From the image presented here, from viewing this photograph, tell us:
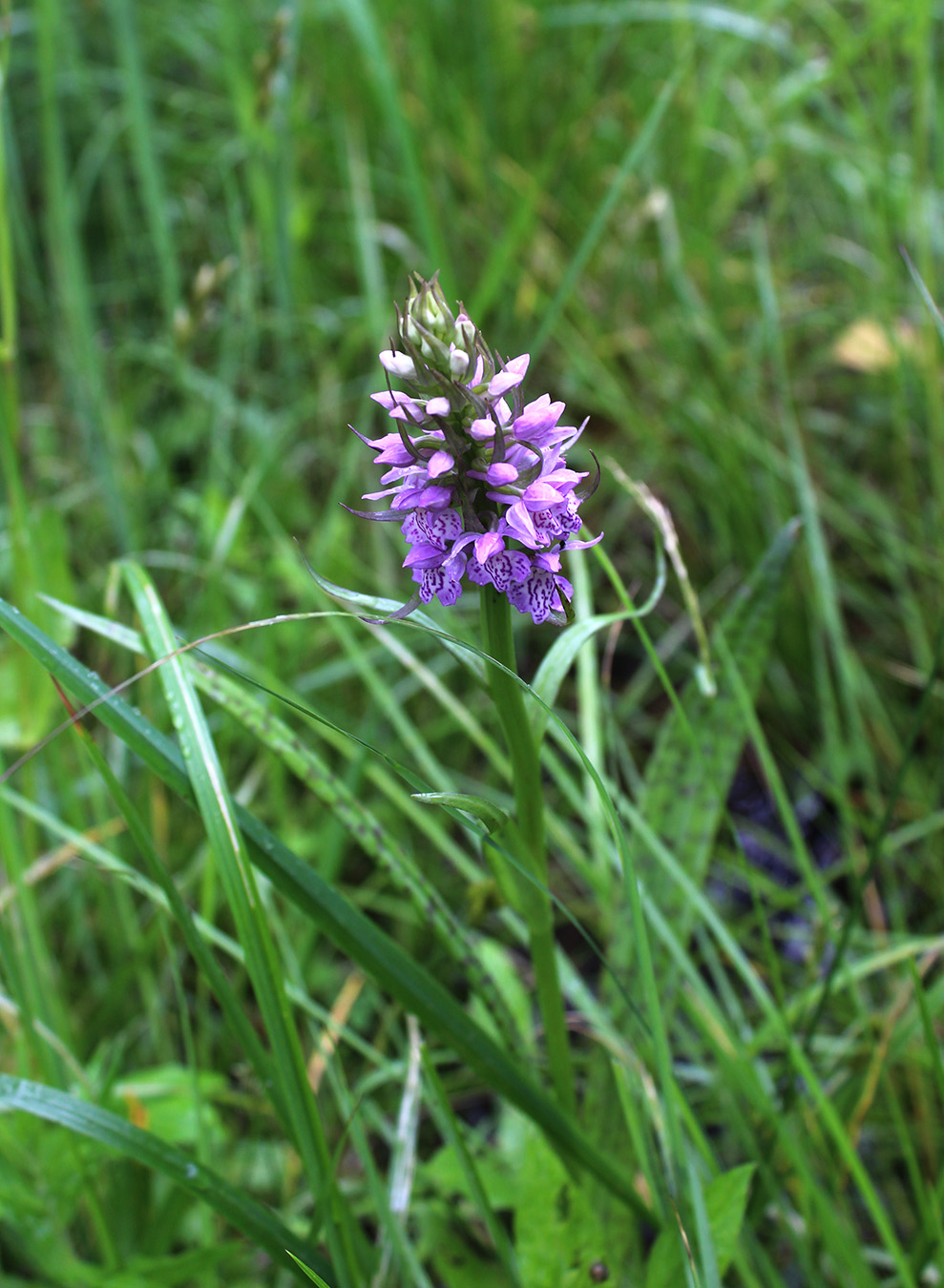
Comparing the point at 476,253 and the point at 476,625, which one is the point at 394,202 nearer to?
the point at 476,253

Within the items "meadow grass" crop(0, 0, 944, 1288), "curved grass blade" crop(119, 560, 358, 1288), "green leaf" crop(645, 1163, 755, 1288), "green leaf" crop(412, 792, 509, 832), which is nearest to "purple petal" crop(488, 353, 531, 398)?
"meadow grass" crop(0, 0, 944, 1288)

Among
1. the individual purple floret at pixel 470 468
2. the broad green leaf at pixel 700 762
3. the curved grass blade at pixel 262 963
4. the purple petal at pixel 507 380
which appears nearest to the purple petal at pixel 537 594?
the individual purple floret at pixel 470 468

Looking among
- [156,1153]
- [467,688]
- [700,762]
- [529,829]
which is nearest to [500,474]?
[529,829]

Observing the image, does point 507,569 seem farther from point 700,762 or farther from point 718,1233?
point 718,1233

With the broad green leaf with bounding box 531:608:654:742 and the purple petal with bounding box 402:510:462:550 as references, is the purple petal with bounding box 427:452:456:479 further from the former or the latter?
the broad green leaf with bounding box 531:608:654:742

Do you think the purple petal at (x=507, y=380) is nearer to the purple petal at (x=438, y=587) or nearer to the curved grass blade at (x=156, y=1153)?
the purple petal at (x=438, y=587)

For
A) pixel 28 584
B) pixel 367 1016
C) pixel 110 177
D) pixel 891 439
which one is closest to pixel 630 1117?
pixel 367 1016
